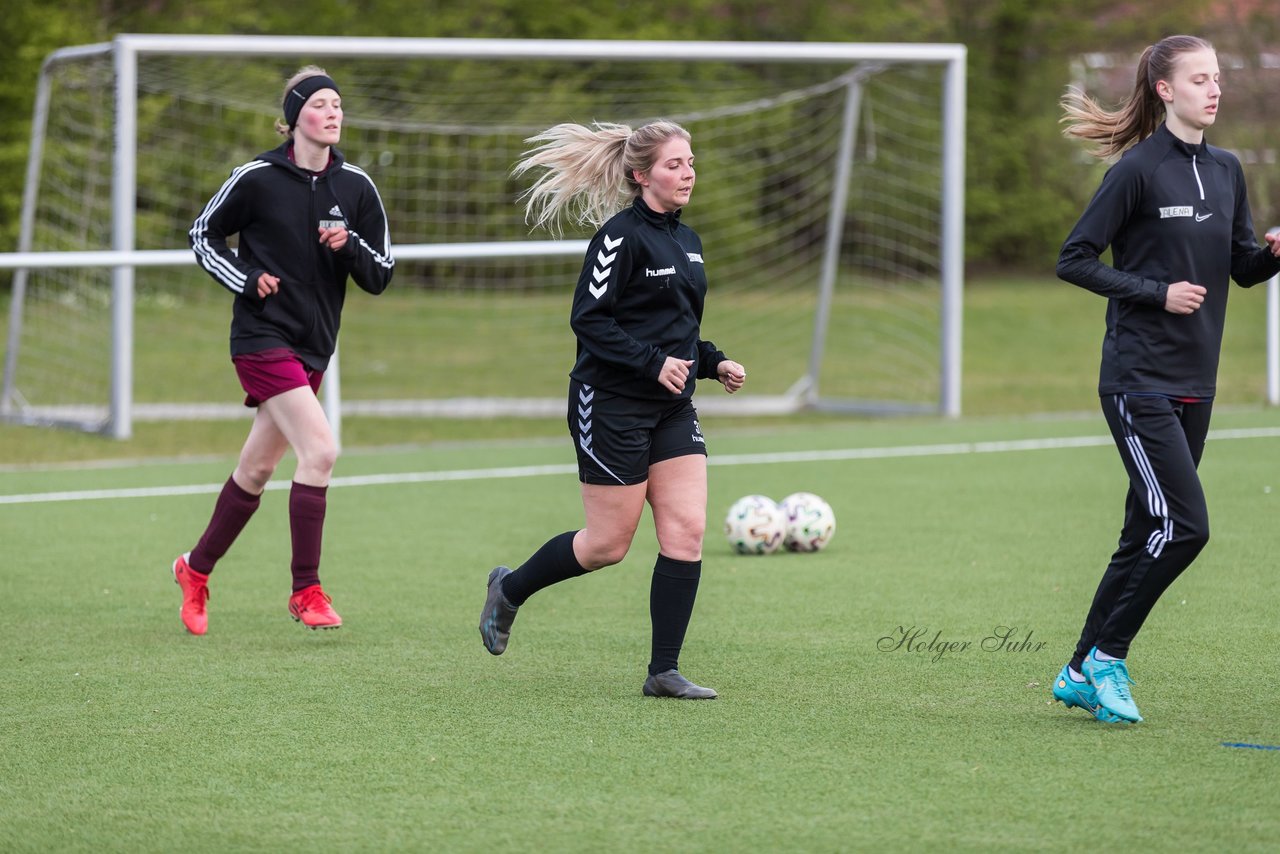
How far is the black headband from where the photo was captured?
6410mm

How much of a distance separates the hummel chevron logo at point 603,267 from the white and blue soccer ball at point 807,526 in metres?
3.27

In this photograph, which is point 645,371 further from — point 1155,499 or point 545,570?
point 1155,499

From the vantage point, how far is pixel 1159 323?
488 centimetres

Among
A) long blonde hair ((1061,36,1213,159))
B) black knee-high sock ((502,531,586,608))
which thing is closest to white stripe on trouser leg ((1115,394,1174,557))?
long blonde hair ((1061,36,1213,159))

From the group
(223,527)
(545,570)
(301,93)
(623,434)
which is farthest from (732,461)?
(623,434)

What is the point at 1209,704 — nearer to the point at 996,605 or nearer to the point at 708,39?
the point at 996,605

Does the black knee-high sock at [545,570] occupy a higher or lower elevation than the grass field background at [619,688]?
higher

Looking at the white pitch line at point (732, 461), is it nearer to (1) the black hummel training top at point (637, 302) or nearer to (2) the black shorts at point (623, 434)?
(2) the black shorts at point (623, 434)

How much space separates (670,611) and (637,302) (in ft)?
3.13

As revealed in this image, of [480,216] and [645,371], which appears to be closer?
[645,371]

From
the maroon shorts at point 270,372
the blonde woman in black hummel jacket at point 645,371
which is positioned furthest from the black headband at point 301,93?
the blonde woman in black hummel jacket at point 645,371

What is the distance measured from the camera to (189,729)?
5008 mm

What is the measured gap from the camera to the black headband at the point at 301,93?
6.41 metres

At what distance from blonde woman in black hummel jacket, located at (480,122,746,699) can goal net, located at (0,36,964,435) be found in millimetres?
7312
